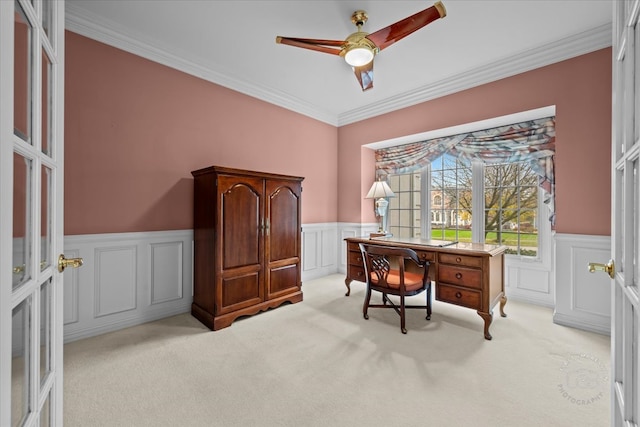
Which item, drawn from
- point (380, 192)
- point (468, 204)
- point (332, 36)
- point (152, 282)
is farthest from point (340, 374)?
point (468, 204)

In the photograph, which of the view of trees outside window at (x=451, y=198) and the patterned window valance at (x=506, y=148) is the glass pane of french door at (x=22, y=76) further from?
the view of trees outside window at (x=451, y=198)

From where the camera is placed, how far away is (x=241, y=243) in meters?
2.95

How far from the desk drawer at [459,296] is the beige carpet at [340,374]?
0.30 meters

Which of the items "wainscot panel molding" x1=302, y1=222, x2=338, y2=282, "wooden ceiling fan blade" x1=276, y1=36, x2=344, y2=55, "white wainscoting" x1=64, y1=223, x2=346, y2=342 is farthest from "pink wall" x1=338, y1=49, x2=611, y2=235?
"white wainscoting" x1=64, y1=223, x2=346, y2=342

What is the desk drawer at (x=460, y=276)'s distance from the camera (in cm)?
252

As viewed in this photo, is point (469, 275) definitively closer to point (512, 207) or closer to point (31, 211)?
point (512, 207)

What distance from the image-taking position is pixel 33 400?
738 mm

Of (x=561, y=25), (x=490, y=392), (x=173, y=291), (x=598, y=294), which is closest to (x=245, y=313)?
(x=173, y=291)

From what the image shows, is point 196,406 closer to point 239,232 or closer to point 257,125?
point 239,232

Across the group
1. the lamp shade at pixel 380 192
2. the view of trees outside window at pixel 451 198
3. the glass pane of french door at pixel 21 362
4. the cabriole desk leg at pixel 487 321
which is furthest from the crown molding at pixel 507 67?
the glass pane of french door at pixel 21 362

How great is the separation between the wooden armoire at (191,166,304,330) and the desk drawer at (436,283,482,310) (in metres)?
1.66

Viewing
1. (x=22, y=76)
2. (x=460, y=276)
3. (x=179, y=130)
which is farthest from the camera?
(x=179, y=130)

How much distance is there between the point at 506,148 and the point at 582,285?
5.65 ft

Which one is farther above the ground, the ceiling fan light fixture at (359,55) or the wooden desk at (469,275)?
the ceiling fan light fixture at (359,55)
